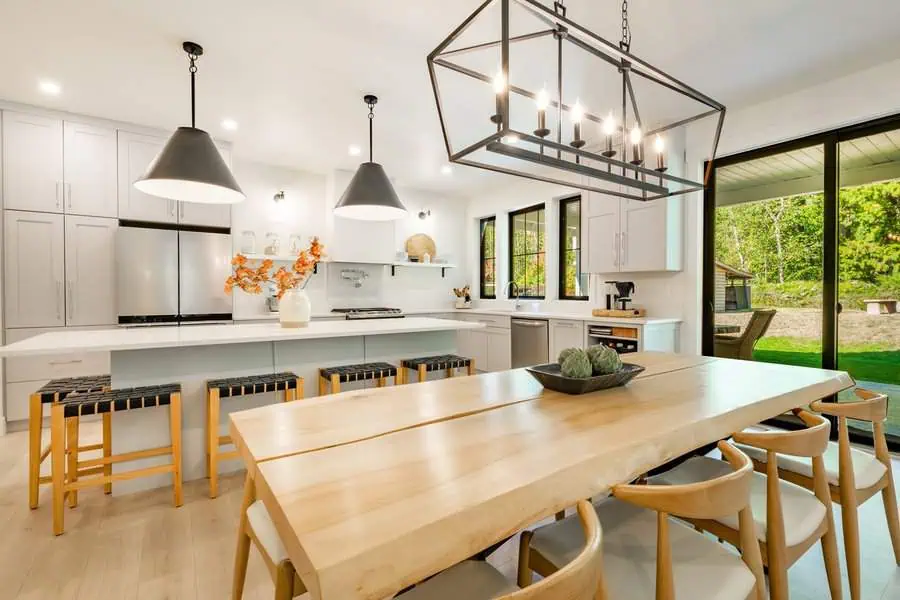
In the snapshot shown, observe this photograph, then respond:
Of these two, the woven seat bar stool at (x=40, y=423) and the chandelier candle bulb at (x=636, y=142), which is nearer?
the chandelier candle bulb at (x=636, y=142)

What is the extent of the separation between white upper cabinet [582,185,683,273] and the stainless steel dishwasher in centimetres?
88

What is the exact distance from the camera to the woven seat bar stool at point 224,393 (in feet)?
7.82

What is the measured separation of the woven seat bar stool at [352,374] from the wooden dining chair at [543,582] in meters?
1.90

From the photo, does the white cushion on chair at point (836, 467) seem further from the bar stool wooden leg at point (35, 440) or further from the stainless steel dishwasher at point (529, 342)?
the bar stool wooden leg at point (35, 440)

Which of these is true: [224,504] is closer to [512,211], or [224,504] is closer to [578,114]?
[578,114]

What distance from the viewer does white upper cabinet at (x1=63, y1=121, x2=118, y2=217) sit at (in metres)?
3.79

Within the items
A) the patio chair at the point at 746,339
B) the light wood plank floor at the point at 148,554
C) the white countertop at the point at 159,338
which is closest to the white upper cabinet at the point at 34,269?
the white countertop at the point at 159,338

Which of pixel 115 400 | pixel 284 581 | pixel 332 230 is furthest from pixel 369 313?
pixel 284 581

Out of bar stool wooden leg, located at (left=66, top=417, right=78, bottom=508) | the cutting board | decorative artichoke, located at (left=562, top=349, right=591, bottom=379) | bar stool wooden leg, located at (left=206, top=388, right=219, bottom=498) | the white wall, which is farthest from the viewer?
the white wall

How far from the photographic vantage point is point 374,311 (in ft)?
18.1

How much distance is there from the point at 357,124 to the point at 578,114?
2.88 meters

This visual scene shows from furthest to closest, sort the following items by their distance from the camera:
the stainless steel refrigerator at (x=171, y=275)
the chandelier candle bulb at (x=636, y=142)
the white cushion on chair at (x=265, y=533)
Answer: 1. the stainless steel refrigerator at (x=171, y=275)
2. the chandelier candle bulb at (x=636, y=142)
3. the white cushion on chair at (x=265, y=533)


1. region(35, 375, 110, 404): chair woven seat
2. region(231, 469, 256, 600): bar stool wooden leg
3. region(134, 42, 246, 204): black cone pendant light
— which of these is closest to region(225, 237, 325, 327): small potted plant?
region(134, 42, 246, 204): black cone pendant light

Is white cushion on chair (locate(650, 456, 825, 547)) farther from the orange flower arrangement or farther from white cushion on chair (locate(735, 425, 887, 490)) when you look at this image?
the orange flower arrangement
